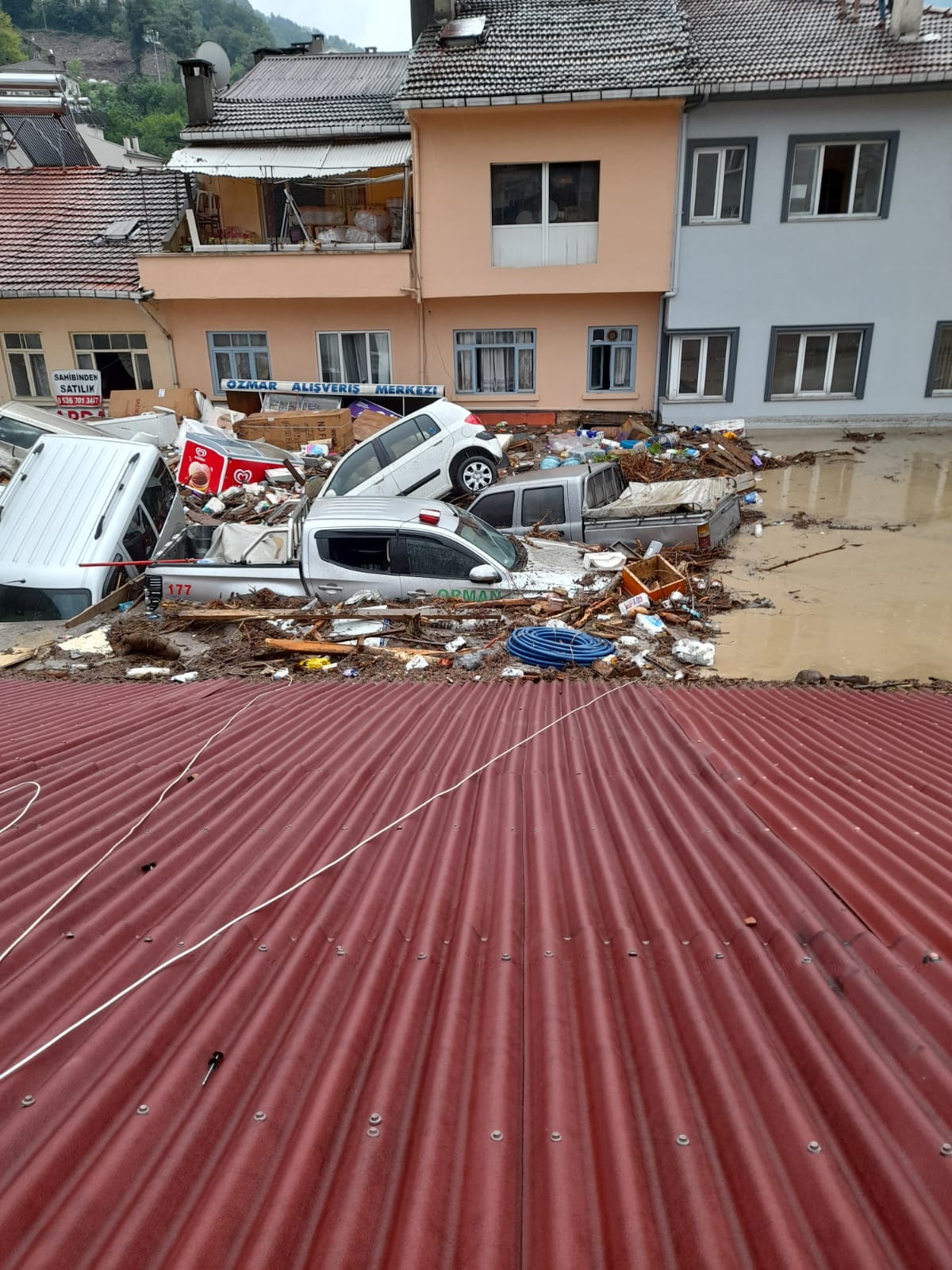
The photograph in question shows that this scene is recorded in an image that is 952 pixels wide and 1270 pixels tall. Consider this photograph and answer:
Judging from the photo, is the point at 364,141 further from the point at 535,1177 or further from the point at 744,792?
the point at 535,1177

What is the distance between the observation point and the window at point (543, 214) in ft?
59.3

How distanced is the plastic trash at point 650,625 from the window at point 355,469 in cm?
601

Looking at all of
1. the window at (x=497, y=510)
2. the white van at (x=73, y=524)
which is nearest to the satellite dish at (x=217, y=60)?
the white van at (x=73, y=524)

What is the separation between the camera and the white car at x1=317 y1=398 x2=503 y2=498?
1338 centimetres

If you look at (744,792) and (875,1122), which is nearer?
(875,1122)

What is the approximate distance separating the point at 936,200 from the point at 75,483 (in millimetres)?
18223

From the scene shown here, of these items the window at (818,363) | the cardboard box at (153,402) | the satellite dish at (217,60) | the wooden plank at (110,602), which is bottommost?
the wooden plank at (110,602)

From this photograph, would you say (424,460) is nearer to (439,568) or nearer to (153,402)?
(439,568)

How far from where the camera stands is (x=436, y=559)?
9516 mm

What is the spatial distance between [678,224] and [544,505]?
10044 mm

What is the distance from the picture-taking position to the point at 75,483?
1035 centimetres

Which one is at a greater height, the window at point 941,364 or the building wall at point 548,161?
the building wall at point 548,161

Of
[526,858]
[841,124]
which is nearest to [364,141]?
[841,124]

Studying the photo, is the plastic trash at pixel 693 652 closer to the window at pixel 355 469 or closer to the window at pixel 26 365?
the window at pixel 355 469
